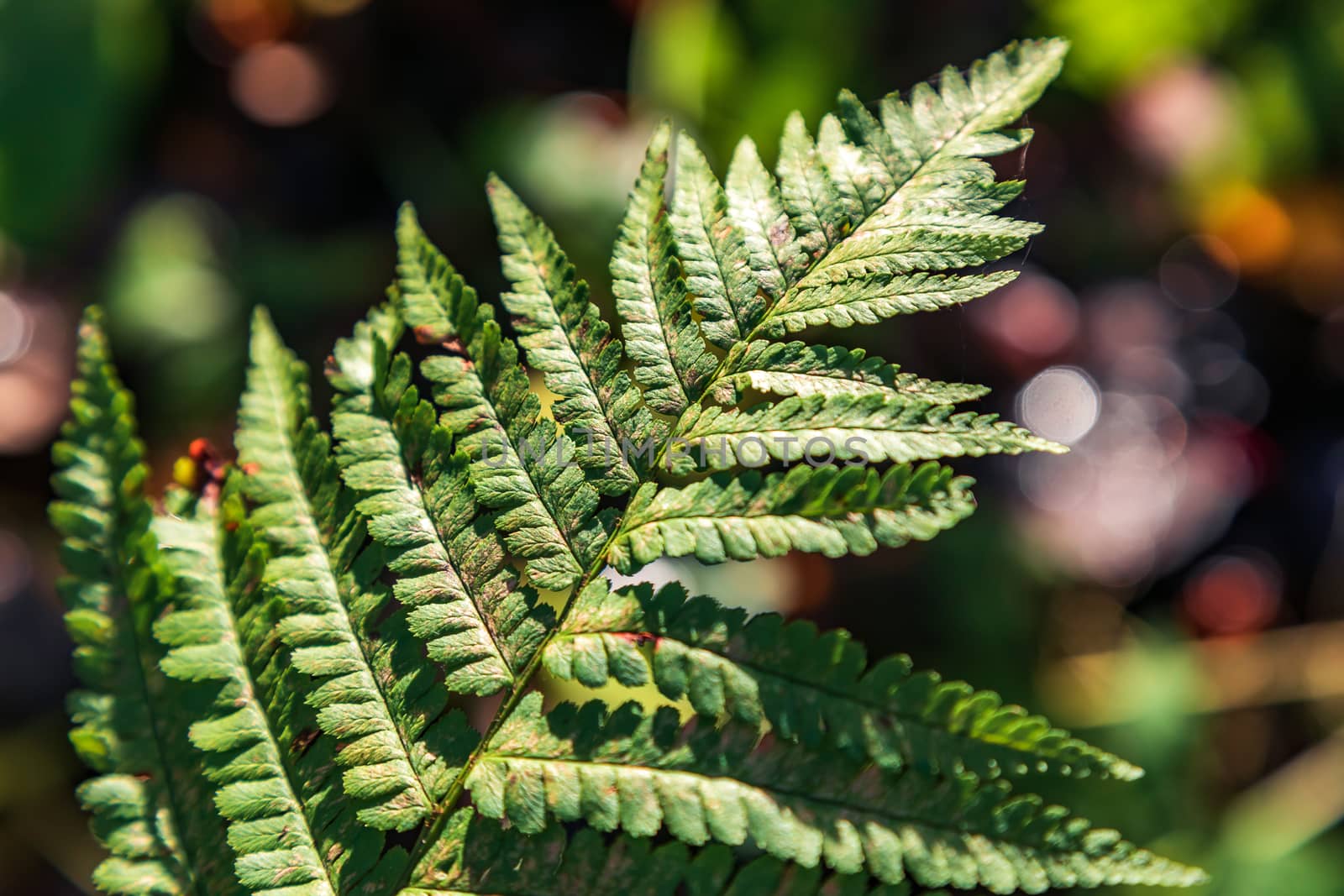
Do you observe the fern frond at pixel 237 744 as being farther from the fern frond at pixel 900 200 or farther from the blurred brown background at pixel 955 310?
the blurred brown background at pixel 955 310

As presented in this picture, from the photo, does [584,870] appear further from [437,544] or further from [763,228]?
[763,228]

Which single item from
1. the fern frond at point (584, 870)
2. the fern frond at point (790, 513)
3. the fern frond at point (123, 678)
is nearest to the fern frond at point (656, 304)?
the fern frond at point (790, 513)

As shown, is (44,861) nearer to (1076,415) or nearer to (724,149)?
(724,149)

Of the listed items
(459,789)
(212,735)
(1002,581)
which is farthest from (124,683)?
(1002,581)

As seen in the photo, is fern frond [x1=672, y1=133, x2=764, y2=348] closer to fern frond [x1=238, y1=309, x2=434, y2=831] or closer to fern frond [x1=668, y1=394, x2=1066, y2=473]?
fern frond [x1=668, y1=394, x2=1066, y2=473]

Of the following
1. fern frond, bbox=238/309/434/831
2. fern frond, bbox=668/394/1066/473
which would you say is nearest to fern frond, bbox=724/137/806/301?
fern frond, bbox=668/394/1066/473

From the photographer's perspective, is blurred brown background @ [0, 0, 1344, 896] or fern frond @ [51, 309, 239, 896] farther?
blurred brown background @ [0, 0, 1344, 896]
